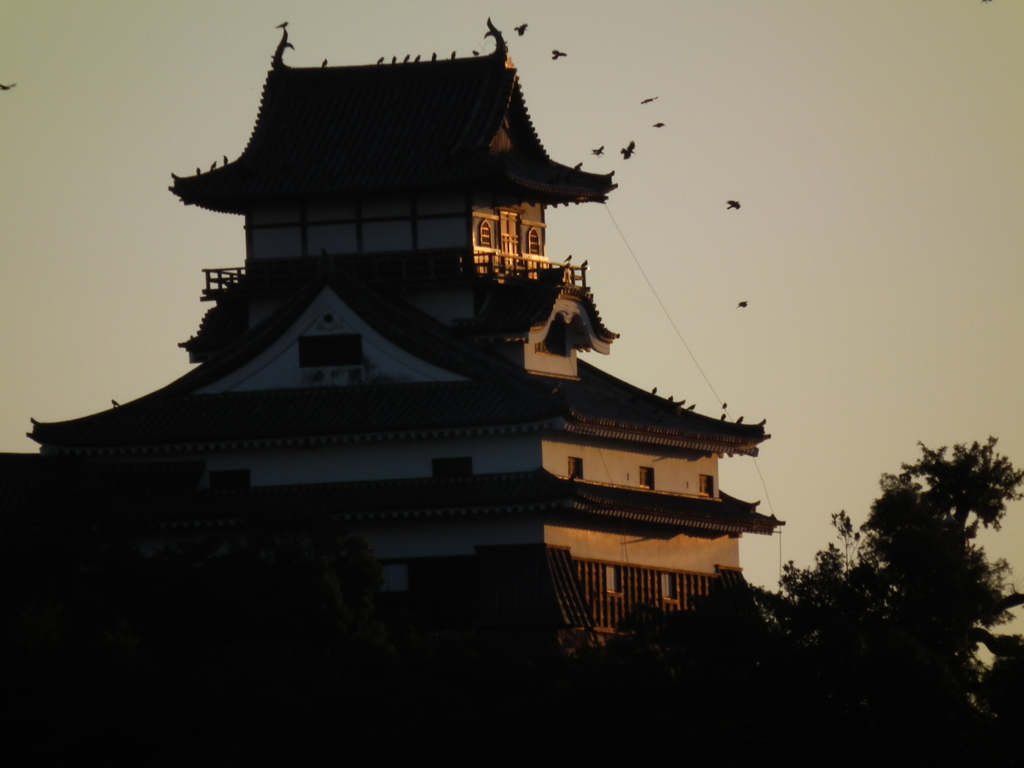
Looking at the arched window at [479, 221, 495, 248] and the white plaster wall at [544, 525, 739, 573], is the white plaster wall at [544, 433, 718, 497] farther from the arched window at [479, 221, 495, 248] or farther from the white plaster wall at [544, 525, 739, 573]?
the arched window at [479, 221, 495, 248]

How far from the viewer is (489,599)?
6106cm

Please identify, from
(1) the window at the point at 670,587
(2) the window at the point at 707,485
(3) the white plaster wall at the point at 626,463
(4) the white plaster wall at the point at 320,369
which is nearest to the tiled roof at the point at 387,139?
(4) the white plaster wall at the point at 320,369

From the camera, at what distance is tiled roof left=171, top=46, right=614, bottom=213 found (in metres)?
67.8

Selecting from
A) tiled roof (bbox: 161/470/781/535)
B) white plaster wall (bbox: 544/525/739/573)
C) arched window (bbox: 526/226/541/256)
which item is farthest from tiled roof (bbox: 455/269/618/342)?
white plaster wall (bbox: 544/525/739/573)

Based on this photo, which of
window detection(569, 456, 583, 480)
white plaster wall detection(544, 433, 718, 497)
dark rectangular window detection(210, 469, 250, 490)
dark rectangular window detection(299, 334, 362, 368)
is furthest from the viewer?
dark rectangular window detection(299, 334, 362, 368)

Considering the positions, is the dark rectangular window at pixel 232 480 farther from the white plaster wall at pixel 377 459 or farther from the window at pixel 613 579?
the window at pixel 613 579

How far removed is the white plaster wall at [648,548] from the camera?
2466 inches

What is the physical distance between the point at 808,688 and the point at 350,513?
13332mm

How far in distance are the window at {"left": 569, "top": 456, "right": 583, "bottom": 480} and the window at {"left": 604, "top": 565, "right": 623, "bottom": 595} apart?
2.21 meters

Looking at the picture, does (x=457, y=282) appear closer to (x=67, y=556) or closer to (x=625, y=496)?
(x=625, y=496)

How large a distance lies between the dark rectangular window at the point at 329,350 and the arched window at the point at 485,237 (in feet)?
18.1

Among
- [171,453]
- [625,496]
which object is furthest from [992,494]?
[171,453]

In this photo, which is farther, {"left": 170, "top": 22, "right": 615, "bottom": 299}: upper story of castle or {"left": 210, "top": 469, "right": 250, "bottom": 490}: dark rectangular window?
{"left": 170, "top": 22, "right": 615, "bottom": 299}: upper story of castle

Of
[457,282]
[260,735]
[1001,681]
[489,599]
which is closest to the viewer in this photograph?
[260,735]
